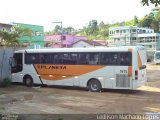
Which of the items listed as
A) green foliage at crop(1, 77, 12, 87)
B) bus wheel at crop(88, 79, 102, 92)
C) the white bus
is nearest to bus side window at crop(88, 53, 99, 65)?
the white bus

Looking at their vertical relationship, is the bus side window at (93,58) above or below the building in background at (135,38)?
below

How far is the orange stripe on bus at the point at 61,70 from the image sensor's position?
20.4 metres

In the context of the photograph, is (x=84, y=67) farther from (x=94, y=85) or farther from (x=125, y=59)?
(x=125, y=59)

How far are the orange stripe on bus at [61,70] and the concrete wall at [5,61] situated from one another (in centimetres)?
251

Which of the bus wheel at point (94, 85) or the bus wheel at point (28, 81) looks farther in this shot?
the bus wheel at point (28, 81)

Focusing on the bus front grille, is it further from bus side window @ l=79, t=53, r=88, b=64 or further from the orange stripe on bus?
bus side window @ l=79, t=53, r=88, b=64

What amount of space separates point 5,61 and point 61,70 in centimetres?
463

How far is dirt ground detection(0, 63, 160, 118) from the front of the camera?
44.7 feet

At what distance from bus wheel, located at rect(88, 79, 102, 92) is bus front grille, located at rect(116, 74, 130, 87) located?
1219 mm

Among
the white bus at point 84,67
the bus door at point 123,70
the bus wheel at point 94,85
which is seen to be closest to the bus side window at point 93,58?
the white bus at point 84,67

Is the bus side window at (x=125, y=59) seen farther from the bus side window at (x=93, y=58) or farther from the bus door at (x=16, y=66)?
the bus door at (x=16, y=66)

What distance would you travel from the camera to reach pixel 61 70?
21500mm

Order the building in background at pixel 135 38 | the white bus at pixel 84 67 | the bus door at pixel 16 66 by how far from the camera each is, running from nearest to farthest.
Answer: the white bus at pixel 84 67 < the bus door at pixel 16 66 < the building in background at pixel 135 38

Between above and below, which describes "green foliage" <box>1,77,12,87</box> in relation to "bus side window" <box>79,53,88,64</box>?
below
